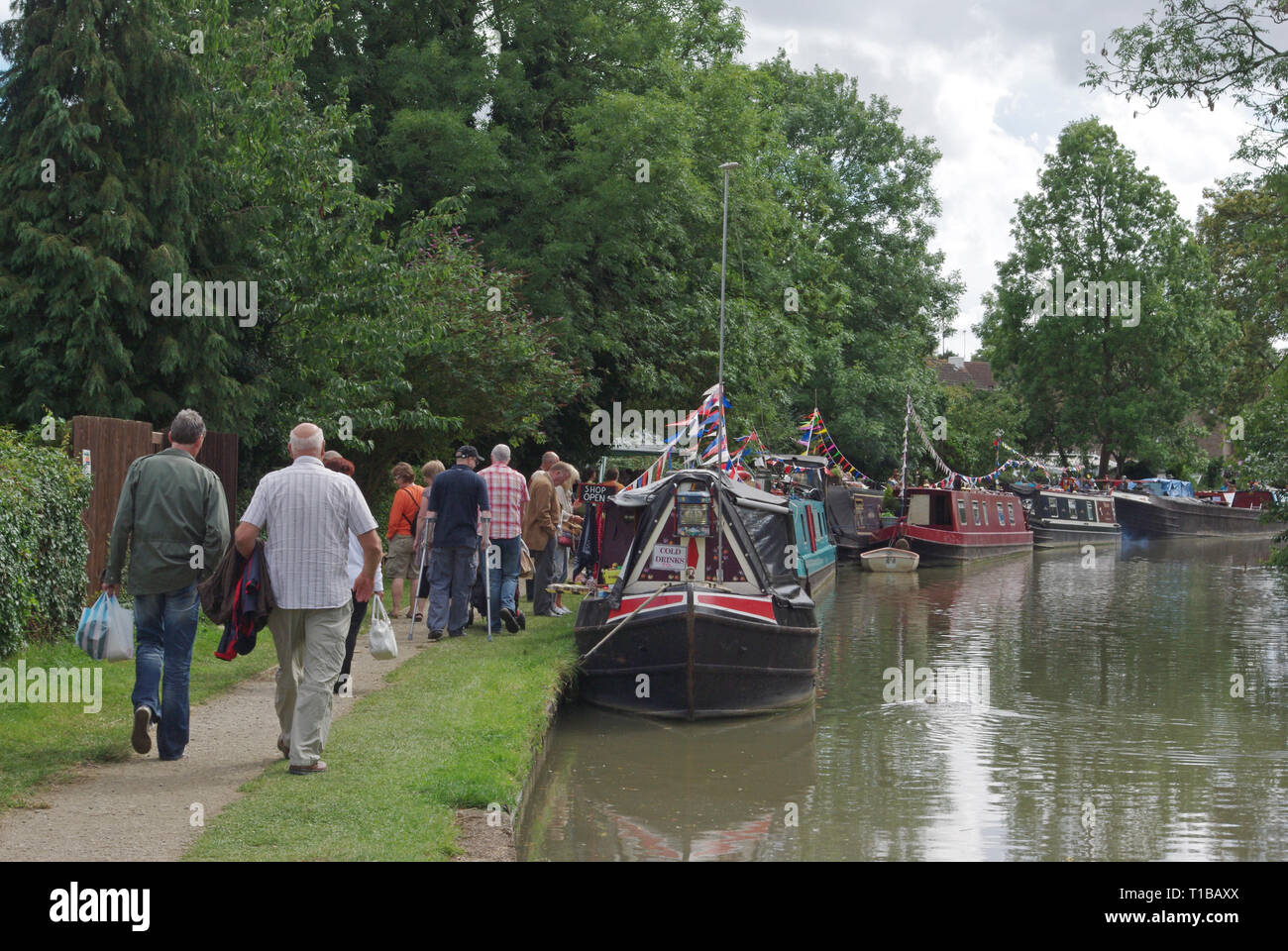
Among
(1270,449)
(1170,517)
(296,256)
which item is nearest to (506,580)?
(296,256)

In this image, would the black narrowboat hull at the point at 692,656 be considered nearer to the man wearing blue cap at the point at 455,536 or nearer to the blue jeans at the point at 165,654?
the man wearing blue cap at the point at 455,536

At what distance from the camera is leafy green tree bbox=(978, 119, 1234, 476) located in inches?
2206

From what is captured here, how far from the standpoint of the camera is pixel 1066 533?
48.3 meters

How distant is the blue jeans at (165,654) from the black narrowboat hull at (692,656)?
5.23m

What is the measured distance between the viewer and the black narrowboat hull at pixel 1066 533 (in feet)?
156

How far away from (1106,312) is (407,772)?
5401 cm

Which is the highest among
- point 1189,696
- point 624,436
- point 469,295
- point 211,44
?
point 211,44

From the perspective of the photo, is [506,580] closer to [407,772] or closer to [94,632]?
[407,772]

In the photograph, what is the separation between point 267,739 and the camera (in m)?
8.82

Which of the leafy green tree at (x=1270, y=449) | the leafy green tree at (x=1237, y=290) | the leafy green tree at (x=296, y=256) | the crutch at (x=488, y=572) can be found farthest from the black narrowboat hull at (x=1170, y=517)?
the crutch at (x=488, y=572)

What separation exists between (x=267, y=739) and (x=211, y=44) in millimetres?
11789

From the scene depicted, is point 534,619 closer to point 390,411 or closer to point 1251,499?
point 390,411

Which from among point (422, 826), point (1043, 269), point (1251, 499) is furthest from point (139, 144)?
point (1251, 499)

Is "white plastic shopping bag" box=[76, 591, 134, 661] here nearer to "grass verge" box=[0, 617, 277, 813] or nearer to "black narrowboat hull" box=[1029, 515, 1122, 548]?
"grass verge" box=[0, 617, 277, 813]
